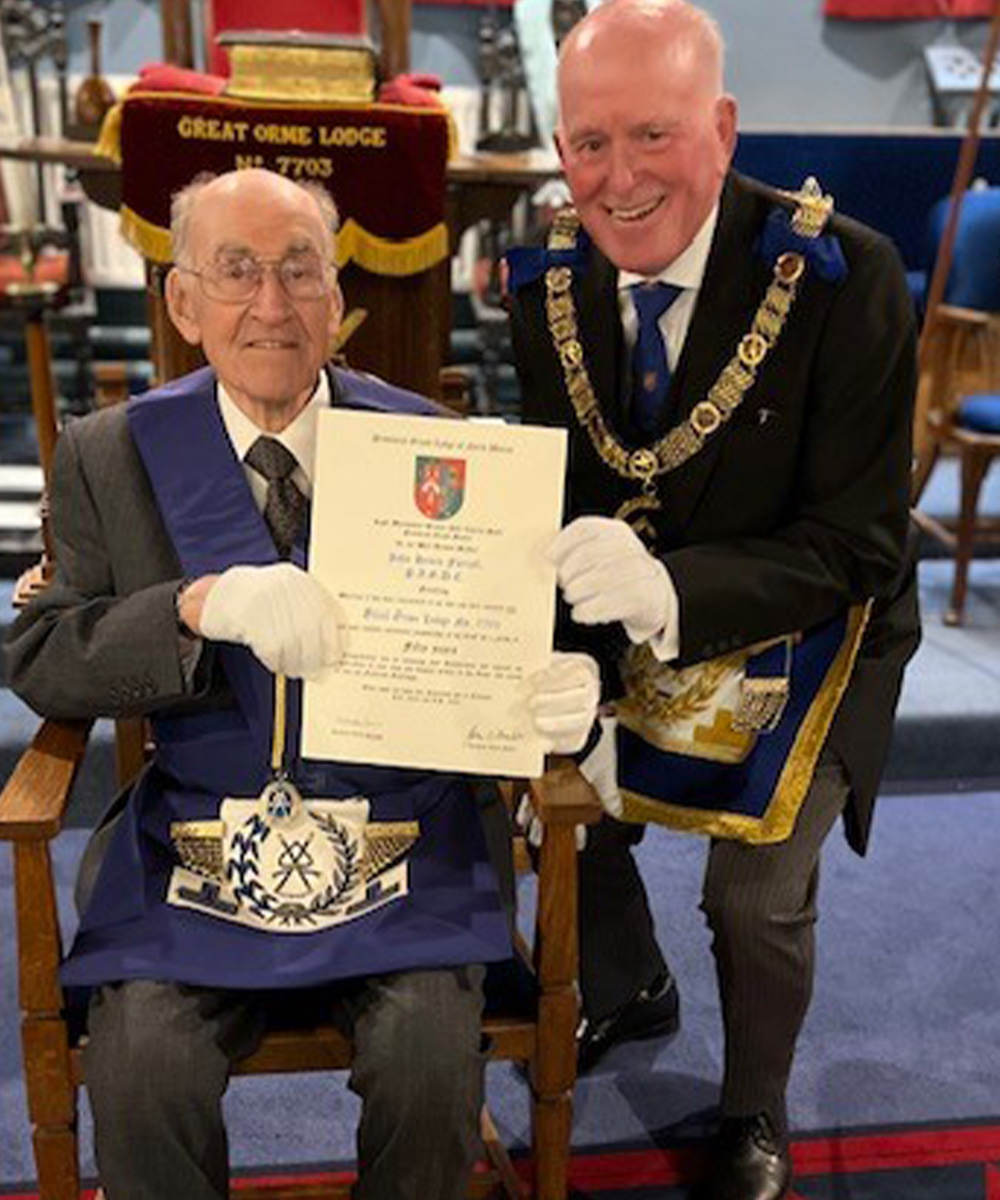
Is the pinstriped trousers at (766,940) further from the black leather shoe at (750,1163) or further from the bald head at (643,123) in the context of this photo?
the bald head at (643,123)

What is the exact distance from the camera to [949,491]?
4777 mm

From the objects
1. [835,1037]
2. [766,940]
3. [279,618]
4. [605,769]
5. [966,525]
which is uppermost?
[279,618]

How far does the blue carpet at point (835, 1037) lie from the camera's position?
2293 millimetres

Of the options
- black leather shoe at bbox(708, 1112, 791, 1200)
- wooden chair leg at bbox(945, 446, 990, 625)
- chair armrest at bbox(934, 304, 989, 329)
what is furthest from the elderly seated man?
chair armrest at bbox(934, 304, 989, 329)

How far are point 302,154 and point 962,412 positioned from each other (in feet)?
5.72

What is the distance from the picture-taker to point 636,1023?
250 centimetres

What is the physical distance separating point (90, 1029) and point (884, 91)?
633cm

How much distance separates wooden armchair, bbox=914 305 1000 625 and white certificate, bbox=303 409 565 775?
95.8 inches

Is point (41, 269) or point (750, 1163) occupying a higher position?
point (41, 269)

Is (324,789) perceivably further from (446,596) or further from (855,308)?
(855,308)

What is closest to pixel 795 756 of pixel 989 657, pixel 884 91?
pixel 989 657

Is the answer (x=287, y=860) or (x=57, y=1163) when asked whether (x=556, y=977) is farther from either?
(x=57, y=1163)

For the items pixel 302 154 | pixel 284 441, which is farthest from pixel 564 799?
pixel 302 154

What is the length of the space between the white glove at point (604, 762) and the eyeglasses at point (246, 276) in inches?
26.4
